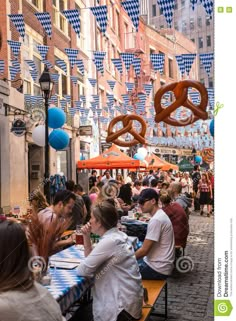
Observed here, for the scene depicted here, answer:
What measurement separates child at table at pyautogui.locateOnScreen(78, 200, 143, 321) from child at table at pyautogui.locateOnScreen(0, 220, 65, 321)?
1401mm

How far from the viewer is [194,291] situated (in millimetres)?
6375

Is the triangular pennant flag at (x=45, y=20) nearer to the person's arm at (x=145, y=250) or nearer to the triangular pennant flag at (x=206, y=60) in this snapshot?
the triangular pennant flag at (x=206, y=60)

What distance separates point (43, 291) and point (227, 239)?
3.26 ft

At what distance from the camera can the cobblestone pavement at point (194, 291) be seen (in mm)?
5367

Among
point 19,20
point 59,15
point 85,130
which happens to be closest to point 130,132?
point 19,20

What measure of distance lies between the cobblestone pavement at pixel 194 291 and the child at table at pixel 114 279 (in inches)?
77.7

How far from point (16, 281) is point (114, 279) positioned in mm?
1604

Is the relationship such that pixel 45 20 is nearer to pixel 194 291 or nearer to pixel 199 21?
pixel 199 21

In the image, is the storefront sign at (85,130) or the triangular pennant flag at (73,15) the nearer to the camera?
the triangular pennant flag at (73,15)

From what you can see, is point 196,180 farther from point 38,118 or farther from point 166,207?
point 166,207

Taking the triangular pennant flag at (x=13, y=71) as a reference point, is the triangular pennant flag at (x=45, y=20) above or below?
above

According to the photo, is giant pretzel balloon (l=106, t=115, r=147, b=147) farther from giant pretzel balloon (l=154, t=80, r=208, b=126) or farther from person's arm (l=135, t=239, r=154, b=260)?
person's arm (l=135, t=239, r=154, b=260)

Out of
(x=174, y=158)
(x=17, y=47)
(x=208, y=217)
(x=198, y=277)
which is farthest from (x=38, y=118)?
(x=174, y=158)

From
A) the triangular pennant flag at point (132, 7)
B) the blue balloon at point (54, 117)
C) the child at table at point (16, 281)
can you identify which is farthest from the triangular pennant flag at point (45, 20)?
the child at table at point (16, 281)
